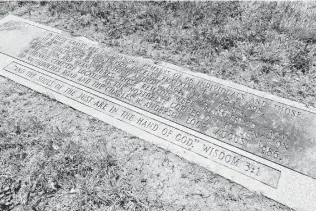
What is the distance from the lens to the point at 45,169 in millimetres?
3908

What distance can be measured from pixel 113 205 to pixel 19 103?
268 centimetres

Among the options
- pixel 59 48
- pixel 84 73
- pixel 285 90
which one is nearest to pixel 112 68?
pixel 84 73

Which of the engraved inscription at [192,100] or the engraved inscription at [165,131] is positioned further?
the engraved inscription at [192,100]

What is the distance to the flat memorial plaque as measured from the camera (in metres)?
3.64

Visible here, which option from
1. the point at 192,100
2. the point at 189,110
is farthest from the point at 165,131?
the point at 192,100

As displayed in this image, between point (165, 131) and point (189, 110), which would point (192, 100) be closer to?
point (189, 110)

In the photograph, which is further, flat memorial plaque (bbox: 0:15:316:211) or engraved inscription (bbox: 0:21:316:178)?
engraved inscription (bbox: 0:21:316:178)

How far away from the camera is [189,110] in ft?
14.3

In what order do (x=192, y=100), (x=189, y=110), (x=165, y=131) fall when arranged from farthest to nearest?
(x=192, y=100) → (x=189, y=110) → (x=165, y=131)

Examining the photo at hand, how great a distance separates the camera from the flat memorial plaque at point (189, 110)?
3.64m

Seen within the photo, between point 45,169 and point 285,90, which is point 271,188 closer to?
point 285,90

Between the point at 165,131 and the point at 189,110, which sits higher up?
the point at 189,110

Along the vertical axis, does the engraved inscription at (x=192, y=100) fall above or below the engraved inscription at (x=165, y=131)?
above

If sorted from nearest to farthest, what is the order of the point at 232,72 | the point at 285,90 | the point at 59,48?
1. the point at 285,90
2. the point at 232,72
3. the point at 59,48
